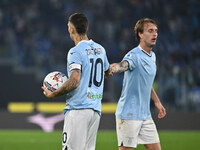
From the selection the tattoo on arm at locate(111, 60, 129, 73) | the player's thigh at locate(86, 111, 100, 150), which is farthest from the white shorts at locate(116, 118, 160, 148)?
the player's thigh at locate(86, 111, 100, 150)

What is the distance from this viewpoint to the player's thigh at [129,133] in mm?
5930

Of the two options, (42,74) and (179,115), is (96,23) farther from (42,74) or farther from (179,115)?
(179,115)

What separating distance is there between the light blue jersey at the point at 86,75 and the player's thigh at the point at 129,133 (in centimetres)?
111

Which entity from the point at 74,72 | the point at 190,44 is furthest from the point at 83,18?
the point at 190,44

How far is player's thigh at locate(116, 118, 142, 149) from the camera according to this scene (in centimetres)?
593

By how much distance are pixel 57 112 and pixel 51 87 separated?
9.50 metres

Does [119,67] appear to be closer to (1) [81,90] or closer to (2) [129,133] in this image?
(2) [129,133]

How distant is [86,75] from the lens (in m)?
4.84

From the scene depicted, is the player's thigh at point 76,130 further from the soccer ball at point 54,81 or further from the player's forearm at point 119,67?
the player's forearm at point 119,67

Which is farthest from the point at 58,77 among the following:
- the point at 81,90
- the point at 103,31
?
the point at 103,31

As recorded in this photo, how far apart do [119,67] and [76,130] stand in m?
1.32

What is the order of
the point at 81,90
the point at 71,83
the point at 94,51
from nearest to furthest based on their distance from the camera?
the point at 71,83, the point at 81,90, the point at 94,51

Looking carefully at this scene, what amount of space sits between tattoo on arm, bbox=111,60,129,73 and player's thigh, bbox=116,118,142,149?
2.32ft

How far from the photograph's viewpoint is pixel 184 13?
20.8 m
